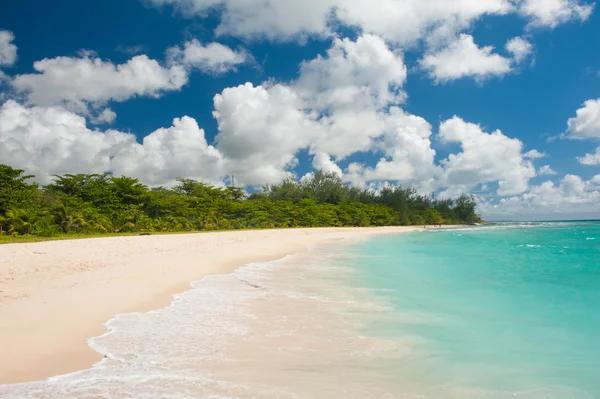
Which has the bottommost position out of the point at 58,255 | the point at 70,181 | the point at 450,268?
the point at 450,268

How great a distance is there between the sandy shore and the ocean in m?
0.31

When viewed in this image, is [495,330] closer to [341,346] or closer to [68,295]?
[341,346]

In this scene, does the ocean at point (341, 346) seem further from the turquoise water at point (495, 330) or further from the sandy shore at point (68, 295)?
the sandy shore at point (68, 295)

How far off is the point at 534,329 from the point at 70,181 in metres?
32.1

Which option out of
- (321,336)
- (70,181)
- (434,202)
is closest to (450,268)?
(321,336)

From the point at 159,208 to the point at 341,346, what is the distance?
100 feet

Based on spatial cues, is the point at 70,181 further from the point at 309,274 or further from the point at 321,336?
the point at 321,336

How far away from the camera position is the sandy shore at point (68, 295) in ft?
11.7

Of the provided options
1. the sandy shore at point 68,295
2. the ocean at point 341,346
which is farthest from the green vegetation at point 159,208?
the ocean at point 341,346

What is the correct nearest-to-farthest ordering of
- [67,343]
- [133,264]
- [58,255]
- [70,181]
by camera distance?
[67,343] → [133,264] → [58,255] → [70,181]

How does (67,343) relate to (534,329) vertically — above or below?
above

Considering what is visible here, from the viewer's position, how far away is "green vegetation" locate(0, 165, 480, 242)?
20156mm

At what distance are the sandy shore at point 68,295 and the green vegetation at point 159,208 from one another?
10.0 meters

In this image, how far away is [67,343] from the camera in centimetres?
394
